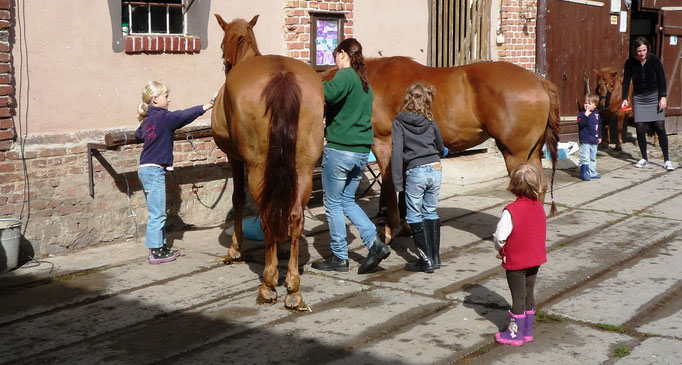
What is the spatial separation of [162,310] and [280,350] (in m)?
1.23

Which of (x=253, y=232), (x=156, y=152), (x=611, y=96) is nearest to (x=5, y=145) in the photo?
(x=156, y=152)

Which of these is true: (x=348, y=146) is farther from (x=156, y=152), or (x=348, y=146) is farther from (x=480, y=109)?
(x=480, y=109)

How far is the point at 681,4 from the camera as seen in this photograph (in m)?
16.0

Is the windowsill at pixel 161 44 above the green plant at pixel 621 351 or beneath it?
above

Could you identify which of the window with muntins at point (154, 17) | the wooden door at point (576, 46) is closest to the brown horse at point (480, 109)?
the window with muntins at point (154, 17)

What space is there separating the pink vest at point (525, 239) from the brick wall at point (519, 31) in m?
8.02

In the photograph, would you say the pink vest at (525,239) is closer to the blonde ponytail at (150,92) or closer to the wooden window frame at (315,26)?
the blonde ponytail at (150,92)

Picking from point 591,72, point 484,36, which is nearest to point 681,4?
point 591,72

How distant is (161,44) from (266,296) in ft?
11.0

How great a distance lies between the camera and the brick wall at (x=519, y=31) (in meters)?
12.6

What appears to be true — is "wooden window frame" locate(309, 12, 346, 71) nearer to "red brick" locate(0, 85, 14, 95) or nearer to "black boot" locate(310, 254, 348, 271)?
"black boot" locate(310, 254, 348, 271)

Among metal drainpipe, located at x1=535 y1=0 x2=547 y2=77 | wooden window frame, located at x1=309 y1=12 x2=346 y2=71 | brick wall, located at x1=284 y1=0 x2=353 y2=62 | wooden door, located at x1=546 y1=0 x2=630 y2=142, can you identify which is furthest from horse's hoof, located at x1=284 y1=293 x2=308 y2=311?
wooden door, located at x1=546 y1=0 x2=630 y2=142

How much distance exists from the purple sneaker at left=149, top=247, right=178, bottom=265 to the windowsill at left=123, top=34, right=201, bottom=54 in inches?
81.0

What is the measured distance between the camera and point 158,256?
7105 millimetres
